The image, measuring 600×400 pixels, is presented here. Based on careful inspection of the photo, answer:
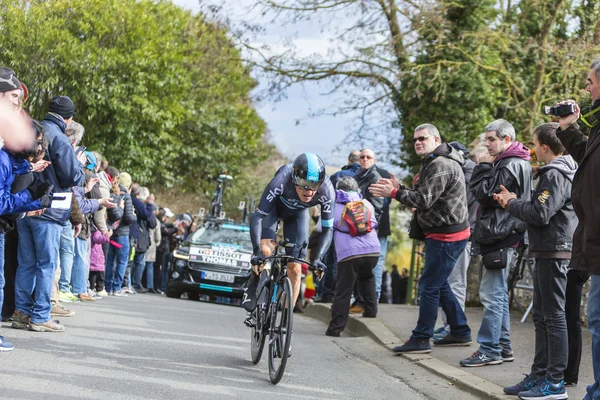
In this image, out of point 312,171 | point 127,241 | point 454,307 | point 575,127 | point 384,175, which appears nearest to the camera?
point 575,127

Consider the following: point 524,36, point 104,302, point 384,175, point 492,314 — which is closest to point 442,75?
point 524,36

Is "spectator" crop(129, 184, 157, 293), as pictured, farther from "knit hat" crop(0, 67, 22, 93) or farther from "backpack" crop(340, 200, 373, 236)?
"knit hat" crop(0, 67, 22, 93)

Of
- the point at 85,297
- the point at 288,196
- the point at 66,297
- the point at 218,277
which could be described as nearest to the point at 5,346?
the point at 288,196

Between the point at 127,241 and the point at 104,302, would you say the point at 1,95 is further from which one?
the point at 127,241

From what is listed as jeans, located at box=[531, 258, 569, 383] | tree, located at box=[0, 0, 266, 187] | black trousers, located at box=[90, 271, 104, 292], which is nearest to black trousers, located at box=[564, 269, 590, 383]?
jeans, located at box=[531, 258, 569, 383]

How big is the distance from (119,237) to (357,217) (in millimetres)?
6160

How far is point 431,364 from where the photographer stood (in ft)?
29.5

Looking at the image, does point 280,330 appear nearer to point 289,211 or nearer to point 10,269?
point 289,211

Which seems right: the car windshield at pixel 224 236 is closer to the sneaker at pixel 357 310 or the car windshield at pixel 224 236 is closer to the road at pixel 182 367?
the sneaker at pixel 357 310

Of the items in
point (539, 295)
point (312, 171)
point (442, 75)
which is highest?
point (442, 75)

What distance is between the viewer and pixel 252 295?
8945 mm

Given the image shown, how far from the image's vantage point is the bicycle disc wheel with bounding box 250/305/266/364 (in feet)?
27.4

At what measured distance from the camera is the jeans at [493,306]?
8617mm

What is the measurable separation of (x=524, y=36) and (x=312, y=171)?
49.5 feet
